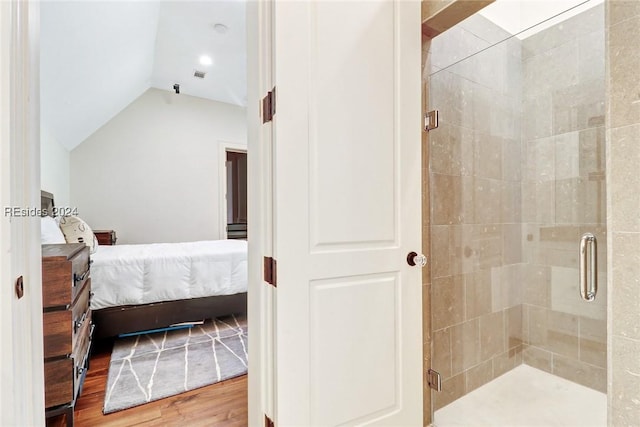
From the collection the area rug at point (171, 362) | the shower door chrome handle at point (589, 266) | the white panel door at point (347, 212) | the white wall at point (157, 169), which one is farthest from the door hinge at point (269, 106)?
the white wall at point (157, 169)

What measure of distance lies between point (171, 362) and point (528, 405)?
2367 mm

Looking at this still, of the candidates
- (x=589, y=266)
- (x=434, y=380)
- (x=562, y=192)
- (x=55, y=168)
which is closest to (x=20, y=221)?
(x=434, y=380)

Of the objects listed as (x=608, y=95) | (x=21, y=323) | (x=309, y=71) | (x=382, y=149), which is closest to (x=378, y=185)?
(x=382, y=149)

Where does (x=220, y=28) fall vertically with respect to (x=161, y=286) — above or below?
above

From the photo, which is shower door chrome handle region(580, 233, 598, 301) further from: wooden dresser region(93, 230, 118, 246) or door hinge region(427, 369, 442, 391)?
wooden dresser region(93, 230, 118, 246)

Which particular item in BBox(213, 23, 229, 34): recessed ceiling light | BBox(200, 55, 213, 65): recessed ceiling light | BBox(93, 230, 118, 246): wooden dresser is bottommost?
BBox(93, 230, 118, 246): wooden dresser

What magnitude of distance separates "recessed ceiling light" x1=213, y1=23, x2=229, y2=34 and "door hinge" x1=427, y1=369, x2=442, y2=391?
3.53m

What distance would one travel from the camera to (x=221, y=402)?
184cm

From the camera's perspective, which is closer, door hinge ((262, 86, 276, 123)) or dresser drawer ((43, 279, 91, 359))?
door hinge ((262, 86, 276, 123))

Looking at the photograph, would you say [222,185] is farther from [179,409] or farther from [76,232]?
[179,409]

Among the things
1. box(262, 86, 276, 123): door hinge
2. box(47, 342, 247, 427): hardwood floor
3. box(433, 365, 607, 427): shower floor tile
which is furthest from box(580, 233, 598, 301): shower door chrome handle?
box(47, 342, 247, 427): hardwood floor

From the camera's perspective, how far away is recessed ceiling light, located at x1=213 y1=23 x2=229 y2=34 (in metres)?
3.19

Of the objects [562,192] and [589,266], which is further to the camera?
[562,192]

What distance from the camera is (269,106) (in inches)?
48.6
